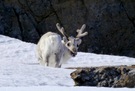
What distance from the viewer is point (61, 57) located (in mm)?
12516

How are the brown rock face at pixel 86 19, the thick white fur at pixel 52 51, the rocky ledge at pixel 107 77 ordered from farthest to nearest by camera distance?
the brown rock face at pixel 86 19 < the thick white fur at pixel 52 51 < the rocky ledge at pixel 107 77

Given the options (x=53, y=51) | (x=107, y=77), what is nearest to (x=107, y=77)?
(x=107, y=77)

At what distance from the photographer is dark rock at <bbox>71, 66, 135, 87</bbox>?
7070 mm

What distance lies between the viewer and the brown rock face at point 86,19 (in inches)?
952

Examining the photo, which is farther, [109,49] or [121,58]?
[109,49]

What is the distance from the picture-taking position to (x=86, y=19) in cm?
2434

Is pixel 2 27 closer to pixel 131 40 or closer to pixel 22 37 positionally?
pixel 22 37

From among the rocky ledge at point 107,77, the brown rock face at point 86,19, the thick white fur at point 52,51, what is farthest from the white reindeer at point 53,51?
the brown rock face at point 86,19

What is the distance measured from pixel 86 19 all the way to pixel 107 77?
17299mm

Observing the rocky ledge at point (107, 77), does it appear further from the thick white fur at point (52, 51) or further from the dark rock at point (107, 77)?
the thick white fur at point (52, 51)

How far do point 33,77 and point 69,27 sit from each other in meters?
15.6

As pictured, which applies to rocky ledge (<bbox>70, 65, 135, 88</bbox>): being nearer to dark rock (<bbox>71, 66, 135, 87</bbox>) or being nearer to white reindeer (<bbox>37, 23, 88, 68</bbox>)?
dark rock (<bbox>71, 66, 135, 87</bbox>)

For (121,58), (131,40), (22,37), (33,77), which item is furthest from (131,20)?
(33,77)

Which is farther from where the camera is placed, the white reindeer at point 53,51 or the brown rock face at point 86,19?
the brown rock face at point 86,19
